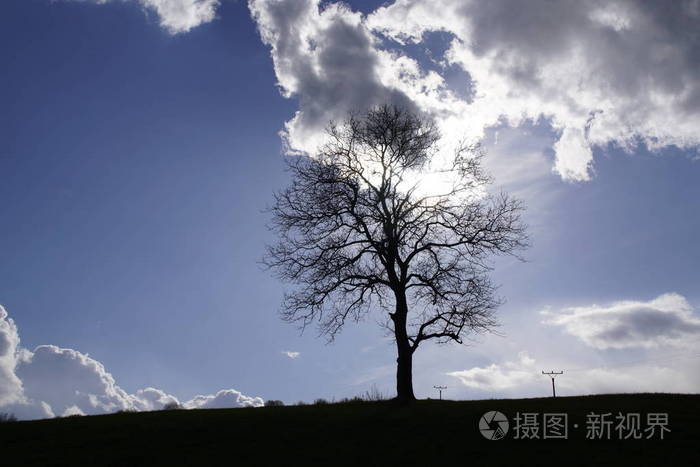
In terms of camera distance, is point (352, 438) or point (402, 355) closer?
point (352, 438)

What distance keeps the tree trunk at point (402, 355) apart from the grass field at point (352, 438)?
133cm

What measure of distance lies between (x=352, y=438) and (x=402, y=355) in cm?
816

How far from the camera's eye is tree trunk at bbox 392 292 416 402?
71.7ft

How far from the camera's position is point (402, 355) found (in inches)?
883

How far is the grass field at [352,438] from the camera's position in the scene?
11984mm

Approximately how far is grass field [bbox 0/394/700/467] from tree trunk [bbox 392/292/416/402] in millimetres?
1326

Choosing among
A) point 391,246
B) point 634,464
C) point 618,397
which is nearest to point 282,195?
point 391,246

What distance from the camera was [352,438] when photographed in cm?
1459

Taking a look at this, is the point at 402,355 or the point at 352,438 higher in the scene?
the point at 402,355

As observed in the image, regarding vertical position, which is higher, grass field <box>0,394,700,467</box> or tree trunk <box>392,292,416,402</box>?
tree trunk <box>392,292,416,402</box>

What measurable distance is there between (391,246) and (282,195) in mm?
5594

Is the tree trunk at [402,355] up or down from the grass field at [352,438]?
up

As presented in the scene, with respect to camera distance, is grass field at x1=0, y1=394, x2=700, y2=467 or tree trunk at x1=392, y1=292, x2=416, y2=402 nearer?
grass field at x1=0, y1=394, x2=700, y2=467

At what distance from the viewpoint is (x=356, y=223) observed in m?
24.3
